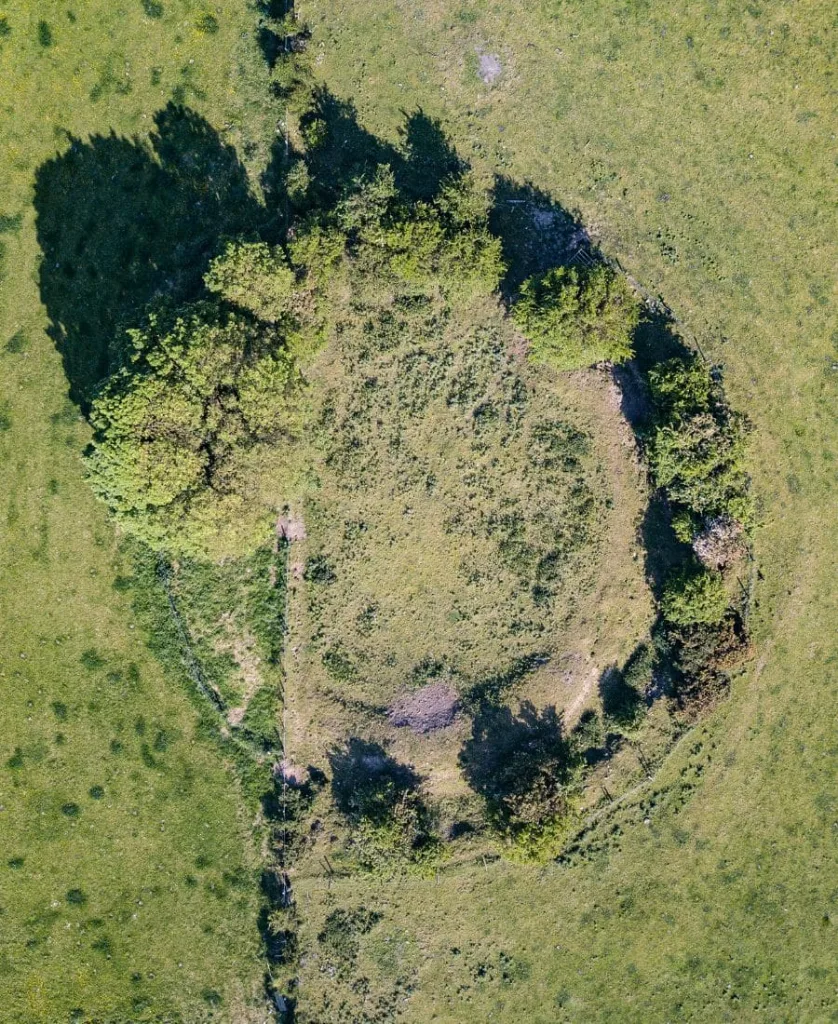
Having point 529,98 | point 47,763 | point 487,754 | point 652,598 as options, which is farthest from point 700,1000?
point 529,98

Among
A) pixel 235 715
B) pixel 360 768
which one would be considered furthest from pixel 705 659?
pixel 235 715

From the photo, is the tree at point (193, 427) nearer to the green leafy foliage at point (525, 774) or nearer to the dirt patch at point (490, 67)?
the green leafy foliage at point (525, 774)

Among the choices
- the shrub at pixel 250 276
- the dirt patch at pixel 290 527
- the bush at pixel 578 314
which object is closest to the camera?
the shrub at pixel 250 276

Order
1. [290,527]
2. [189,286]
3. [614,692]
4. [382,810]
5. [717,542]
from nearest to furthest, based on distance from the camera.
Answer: [382,810] → [717,542] → [189,286] → [290,527] → [614,692]

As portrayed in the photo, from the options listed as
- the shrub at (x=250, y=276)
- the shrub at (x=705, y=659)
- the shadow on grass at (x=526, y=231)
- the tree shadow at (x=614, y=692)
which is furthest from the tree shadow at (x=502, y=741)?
the shrub at (x=250, y=276)

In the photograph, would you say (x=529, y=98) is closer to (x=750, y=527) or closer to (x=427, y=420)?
(x=427, y=420)

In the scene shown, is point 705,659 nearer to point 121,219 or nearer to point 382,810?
point 382,810
